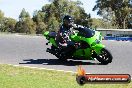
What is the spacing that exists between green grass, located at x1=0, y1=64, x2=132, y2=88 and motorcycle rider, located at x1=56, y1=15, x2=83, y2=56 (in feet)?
9.43

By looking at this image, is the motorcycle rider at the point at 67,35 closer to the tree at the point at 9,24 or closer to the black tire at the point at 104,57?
the black tire at the point at 104,57

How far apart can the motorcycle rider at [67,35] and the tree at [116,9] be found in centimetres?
7637

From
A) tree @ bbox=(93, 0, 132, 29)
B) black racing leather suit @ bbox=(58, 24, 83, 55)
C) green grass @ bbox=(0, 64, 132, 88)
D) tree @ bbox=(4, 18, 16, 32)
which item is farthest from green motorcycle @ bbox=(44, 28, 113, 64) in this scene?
tree @ bbox=(4, 18, 16, 32)

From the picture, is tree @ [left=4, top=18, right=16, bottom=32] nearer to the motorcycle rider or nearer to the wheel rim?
the motorcycle rider

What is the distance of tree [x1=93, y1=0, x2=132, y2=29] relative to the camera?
89.6 metres

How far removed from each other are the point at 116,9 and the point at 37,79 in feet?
279

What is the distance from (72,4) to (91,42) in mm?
90886

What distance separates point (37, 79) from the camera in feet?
27.1

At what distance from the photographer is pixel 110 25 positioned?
10288 centimetres

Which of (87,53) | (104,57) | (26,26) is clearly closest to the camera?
(104,57)

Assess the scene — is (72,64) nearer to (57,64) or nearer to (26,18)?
(57,64)

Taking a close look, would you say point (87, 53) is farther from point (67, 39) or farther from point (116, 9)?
point (116, 9)

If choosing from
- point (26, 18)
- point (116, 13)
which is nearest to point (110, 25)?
point (116, 13)

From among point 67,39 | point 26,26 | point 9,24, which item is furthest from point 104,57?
point 9,24
